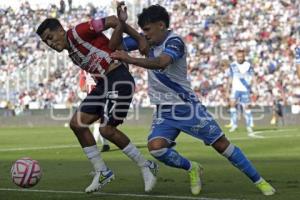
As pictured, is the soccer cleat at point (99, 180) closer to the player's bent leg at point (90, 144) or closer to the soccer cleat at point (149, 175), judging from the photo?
the player's bent leg at point (90, 144)

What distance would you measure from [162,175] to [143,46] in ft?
9.99

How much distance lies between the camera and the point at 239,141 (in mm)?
21516

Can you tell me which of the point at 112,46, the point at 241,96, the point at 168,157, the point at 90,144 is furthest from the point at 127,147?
the point at 241,96

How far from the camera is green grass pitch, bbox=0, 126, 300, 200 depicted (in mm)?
9703

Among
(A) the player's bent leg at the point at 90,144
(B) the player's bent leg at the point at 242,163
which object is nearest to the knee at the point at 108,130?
(A) the player's bent leg at the point at 90,144

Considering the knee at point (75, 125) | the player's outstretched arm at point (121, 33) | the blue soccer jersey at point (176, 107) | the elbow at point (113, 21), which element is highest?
the elbow at point (113, 21)

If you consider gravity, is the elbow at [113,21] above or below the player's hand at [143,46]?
above

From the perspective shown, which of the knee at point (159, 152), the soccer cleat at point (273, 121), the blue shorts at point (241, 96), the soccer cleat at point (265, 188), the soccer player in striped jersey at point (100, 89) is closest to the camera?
the soccer cleat at point (265, 188)

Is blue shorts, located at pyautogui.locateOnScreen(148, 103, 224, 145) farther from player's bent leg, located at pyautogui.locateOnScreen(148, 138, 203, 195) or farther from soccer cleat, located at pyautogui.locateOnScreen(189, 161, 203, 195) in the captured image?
soccer cleat, located at pyautogui.locateOnScreen(189, 161, 203, 195)

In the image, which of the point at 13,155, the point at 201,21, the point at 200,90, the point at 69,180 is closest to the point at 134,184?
the point at 69,180

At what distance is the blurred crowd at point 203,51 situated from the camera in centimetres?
3850

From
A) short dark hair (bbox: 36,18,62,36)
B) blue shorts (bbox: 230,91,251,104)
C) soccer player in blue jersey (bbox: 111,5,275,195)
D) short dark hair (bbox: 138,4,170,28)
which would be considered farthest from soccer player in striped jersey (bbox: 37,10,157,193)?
blue shorts (bbox: 230,91,251,104)

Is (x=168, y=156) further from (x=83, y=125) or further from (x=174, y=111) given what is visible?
(x=83, y=125)

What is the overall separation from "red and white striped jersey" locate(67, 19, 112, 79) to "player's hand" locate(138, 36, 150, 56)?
49cm
